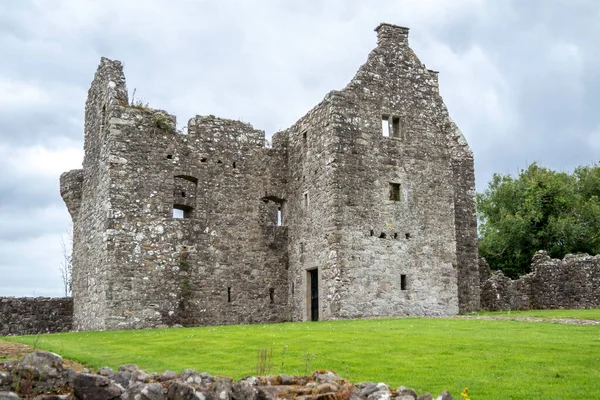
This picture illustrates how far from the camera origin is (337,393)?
7.54m

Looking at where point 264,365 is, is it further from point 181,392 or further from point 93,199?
point 93,199

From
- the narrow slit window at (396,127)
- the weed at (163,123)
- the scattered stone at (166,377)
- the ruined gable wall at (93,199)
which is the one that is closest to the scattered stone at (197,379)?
the scattered stone at (166,377)

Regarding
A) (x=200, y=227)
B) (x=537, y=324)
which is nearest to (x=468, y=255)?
(x=537, y=324)

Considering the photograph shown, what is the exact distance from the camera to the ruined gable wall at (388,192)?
21703 millimetres

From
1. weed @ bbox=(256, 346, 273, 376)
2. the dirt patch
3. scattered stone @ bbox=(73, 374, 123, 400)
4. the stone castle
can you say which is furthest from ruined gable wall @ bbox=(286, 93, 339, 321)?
scattered stone @ bbox=(73, 374, 123, 400)

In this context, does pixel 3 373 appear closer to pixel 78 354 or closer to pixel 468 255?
pixel 78 354

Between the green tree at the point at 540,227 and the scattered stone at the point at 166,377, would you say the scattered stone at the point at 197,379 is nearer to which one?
the scattered stone at the point at 166,377

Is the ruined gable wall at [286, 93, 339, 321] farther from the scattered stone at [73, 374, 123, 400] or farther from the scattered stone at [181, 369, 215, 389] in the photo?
the scattered stone at [73, 374, 123, 400]

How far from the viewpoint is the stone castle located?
21688mm

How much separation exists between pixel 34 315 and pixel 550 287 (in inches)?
759

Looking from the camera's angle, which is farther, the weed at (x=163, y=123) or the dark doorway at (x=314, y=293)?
the weed at (x=163, y=123)

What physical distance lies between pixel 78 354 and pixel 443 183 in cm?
1480

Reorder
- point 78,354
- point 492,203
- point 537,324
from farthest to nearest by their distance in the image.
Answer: point 492,203
point 537,324
point 78,354

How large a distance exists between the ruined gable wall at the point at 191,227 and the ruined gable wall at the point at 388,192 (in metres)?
3.71
